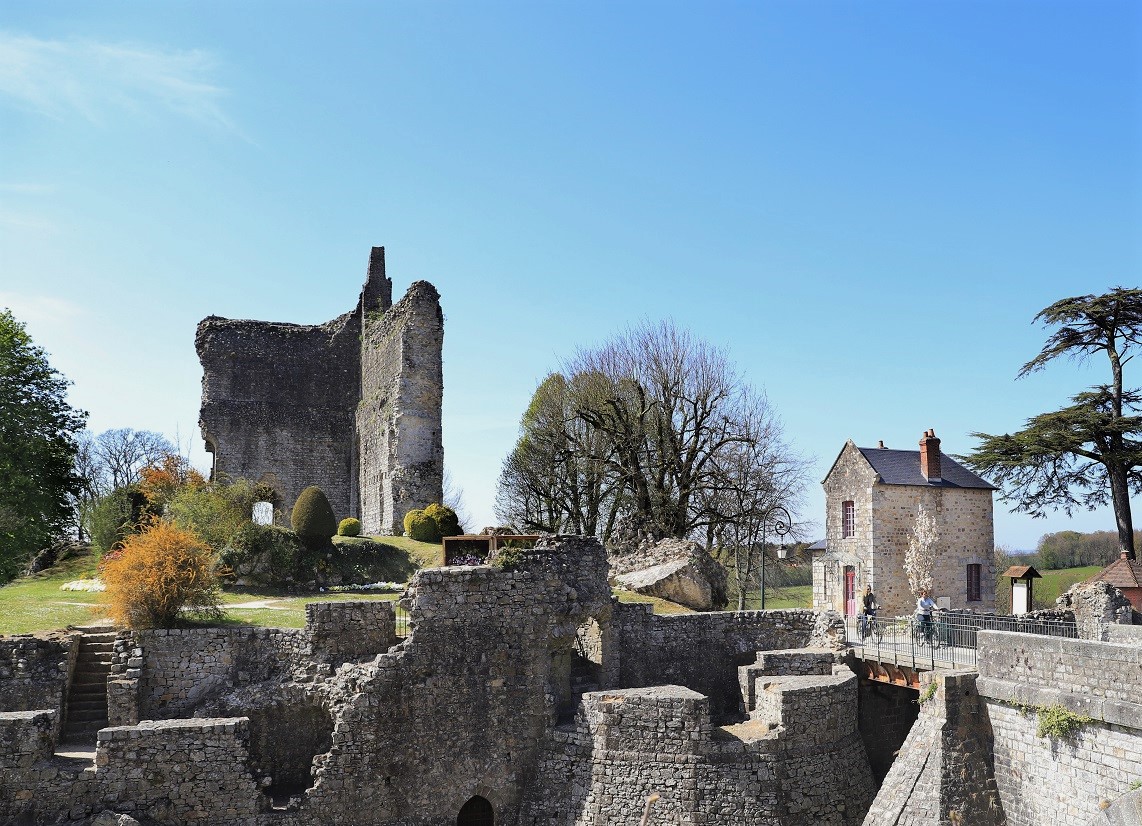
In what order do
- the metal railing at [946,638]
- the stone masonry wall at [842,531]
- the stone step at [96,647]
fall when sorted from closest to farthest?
the stone step at [96,647] < the metal railing at [946,638] < the stone masonry wall at [842,531]

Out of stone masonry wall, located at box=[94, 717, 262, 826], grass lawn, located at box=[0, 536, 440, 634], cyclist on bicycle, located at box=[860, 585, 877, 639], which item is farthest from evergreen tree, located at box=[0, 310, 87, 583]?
cyclist on bicycle, located at box=[860, 585, 877, 639]

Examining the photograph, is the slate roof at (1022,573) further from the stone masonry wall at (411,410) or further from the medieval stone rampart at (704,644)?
the stone masonry wall at (411,410)

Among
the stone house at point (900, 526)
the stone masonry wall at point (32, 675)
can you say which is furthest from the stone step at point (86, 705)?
the stone house at point (900, 526)

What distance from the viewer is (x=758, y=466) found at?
99.9 ft

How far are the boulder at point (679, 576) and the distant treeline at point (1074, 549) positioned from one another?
27007 mm

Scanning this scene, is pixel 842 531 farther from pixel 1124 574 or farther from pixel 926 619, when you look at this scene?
pixel 926 619

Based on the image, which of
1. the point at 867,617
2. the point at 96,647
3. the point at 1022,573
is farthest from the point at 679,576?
the point at 96,647

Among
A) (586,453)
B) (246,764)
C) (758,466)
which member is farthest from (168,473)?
(758,466)

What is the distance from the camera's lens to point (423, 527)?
23.2m

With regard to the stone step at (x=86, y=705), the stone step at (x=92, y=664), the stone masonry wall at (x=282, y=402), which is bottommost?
the stone step at (x=86, y=705)

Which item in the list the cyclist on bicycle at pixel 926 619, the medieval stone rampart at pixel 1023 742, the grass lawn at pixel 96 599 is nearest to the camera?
the medieval stone rampart at pixel 1023 742

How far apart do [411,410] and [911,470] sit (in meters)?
14.1

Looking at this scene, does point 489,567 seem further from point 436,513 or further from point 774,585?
point 774,585

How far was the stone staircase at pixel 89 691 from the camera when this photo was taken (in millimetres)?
13641
